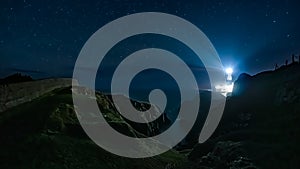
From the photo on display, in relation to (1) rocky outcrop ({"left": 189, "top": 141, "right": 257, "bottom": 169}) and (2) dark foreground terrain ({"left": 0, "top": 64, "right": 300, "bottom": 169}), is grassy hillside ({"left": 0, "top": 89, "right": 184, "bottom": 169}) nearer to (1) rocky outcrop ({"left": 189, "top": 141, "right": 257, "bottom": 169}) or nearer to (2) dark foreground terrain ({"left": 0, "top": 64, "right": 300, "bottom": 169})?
(2) dark foreground terrain ({"left": 0, "top": 64, "right": 300, "bottom": 169})

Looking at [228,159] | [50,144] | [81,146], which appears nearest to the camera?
[50,144]

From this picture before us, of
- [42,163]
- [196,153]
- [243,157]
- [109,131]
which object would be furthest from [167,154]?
[42,163]

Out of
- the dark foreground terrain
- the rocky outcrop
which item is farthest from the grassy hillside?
the rocky outcrop

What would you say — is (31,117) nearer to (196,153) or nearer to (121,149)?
(121,149)

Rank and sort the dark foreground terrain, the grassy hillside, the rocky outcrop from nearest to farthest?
1. the grassy hillside
2. the dark foreground terrain
3. the rocky outcrop

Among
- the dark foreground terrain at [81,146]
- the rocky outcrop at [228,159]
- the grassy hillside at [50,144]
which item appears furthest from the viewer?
the rocky outcrop at [228,159]

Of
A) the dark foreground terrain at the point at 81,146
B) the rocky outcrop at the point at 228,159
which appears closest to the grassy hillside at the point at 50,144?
the dark foreground terrain at the point at 81,146

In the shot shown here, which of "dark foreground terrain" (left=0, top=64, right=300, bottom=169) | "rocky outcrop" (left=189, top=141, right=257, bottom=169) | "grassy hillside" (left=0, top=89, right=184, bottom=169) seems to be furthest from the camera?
"rocky outcrop" (left=189, top=141, right=257, bottom=169)

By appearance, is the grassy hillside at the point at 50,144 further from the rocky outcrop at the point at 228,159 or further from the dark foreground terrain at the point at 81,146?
the rocky outcrop at the point at 228,159

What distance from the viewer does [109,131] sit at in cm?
16150

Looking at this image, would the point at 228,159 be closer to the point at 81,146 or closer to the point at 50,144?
the point at 81,146

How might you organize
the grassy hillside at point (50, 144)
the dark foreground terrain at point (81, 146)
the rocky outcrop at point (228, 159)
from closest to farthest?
the grassy hillside at point (50, 144)
the dark foreground terrain at point (81, 146)
the rocky outcrop at point (228, 159)

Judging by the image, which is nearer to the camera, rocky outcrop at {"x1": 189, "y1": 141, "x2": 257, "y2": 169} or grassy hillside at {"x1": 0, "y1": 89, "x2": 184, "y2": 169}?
grassy hillside at {"x1": 0, "y1": 89, "x2": 184, "y2": 169}

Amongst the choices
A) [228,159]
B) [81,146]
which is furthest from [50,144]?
[228,159]
